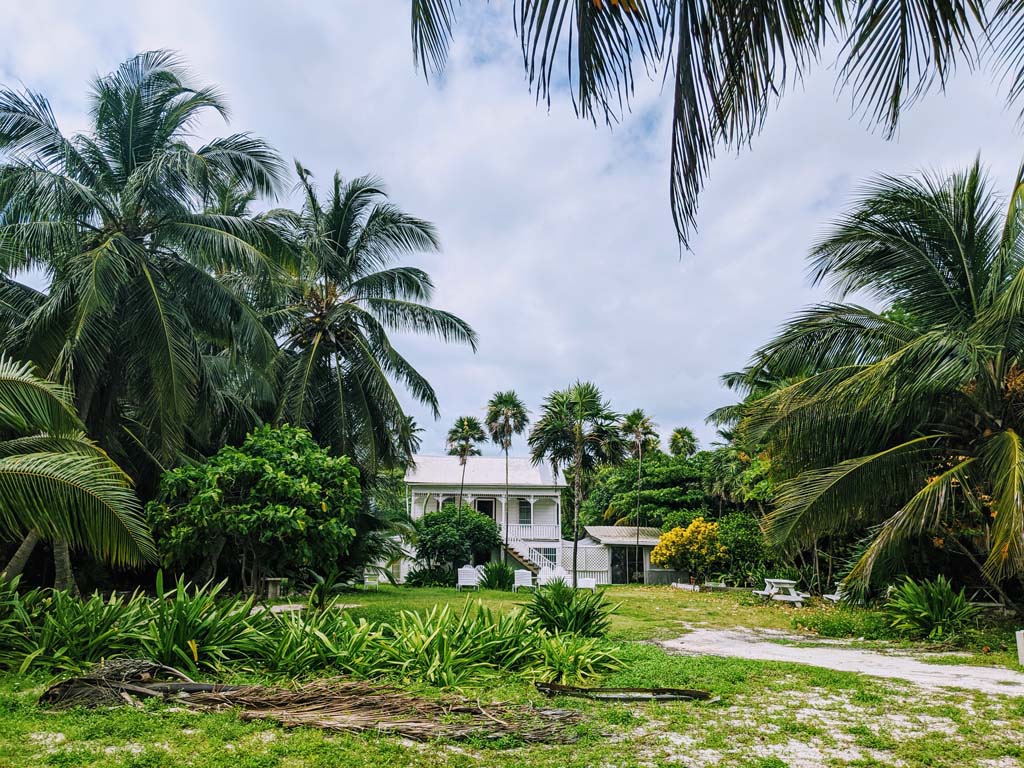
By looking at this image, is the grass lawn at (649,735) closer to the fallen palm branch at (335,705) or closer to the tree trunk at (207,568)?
the fallen palm branch at (335,705)

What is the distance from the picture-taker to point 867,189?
37.1 ft

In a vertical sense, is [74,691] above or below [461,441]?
below

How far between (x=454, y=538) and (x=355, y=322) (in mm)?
11217

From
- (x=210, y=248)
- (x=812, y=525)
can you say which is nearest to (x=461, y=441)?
(x=210, y=248)

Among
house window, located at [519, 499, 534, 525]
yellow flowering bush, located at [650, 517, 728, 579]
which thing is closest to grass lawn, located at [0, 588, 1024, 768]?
yellow flowering bush, located at [650, 517, 728, 579]

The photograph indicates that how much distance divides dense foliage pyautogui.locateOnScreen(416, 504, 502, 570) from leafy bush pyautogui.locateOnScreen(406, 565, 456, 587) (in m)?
0.26

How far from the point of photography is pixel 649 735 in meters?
4.99

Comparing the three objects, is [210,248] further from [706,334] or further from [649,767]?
[649,767]

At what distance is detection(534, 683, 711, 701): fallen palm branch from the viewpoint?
6.08 metres

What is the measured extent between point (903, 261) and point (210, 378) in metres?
12.9

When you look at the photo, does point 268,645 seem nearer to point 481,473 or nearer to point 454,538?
point 454,538

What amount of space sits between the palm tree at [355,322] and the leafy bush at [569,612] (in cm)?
855

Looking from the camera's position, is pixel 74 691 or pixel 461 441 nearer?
pixel 74 691

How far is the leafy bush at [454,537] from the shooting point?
26422mm
